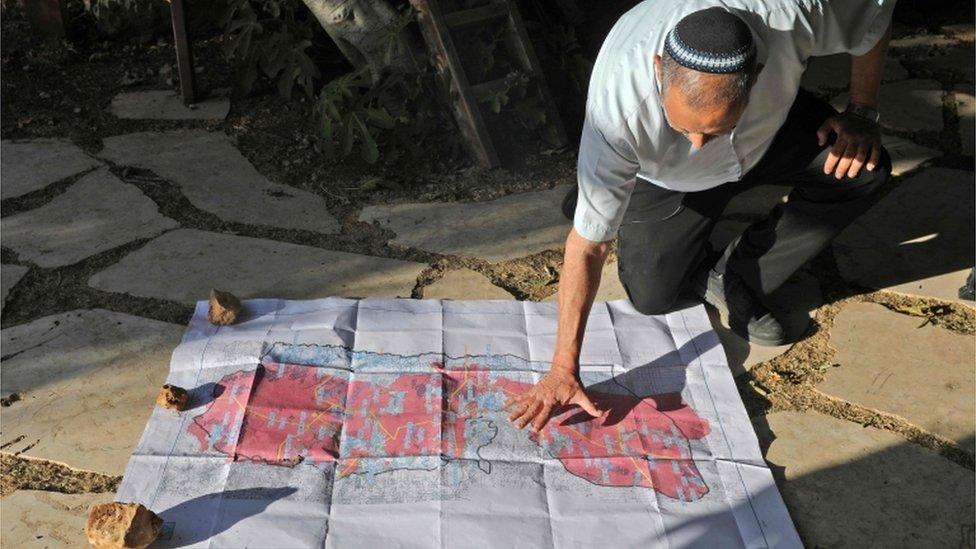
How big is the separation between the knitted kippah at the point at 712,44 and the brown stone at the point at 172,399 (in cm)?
130

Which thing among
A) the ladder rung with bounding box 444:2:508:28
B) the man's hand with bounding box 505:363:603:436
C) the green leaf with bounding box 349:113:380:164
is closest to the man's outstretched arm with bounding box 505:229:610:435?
the man's hand with bounding box 505:363:603:436

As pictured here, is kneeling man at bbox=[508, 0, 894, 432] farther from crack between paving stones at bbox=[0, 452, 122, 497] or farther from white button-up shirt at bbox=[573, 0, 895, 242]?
crack between paving stones at bbox=[0, 452, 122, 497]

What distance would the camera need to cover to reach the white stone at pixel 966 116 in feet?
11.4

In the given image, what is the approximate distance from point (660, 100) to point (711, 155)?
32 cm

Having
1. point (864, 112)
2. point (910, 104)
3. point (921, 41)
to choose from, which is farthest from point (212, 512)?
point (921, 41)

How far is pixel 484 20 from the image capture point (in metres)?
3.41

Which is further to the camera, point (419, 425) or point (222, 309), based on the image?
point (222, 309)

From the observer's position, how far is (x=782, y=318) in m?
2.65

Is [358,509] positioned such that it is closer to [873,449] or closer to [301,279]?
[301,279]

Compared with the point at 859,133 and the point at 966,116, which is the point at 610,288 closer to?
the point at 859,133

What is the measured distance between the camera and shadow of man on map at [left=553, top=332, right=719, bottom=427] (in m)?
2.31

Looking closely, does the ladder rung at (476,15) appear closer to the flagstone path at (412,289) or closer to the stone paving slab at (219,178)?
the flagstone path at (412,289)

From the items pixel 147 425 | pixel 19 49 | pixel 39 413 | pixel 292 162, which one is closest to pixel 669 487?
pixel 147 425

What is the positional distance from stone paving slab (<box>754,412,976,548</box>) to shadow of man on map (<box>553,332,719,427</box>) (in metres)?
0.21
